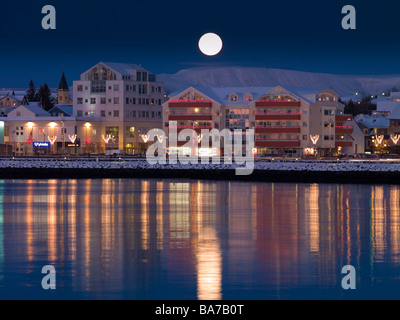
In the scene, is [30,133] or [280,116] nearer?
[280,116]

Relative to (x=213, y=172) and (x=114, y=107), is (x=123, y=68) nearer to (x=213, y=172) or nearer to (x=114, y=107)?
(x=114, y=107)

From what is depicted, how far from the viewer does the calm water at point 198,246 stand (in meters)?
21.1

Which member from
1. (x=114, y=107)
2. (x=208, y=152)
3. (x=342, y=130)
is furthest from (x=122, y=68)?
(x=342, y=130)

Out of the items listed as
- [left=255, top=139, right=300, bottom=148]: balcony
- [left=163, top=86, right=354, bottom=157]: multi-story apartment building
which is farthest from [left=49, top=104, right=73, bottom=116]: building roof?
[left=255, top=139, right=300, bottom=148]: balcony

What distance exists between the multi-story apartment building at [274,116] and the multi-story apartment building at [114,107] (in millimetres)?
9011

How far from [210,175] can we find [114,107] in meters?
67.6

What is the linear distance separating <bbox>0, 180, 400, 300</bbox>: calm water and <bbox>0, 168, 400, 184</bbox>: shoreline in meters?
24.9

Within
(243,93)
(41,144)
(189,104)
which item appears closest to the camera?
(189,104)

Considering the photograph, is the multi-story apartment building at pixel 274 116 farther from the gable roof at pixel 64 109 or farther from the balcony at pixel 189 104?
the gable roof at pixel 64 109

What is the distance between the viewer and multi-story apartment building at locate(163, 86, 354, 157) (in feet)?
438

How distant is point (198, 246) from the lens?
2864 cm

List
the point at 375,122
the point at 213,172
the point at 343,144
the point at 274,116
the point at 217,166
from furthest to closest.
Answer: the point at 375,122 → the point at 343,144 → the point at 274,116 → the point at 217,166 → the point at 213,172
